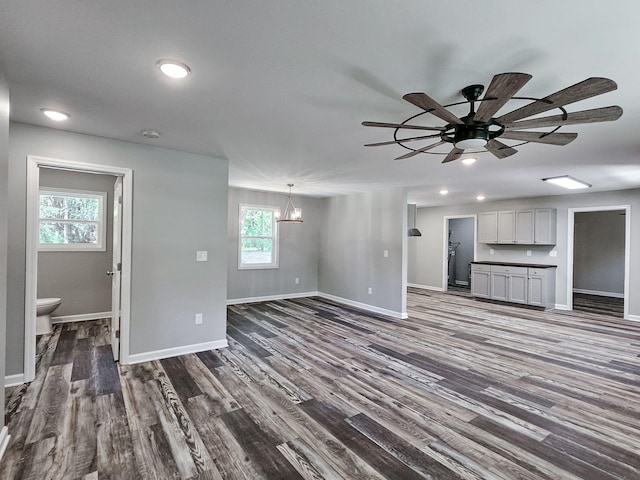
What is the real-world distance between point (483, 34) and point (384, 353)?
11.4ft

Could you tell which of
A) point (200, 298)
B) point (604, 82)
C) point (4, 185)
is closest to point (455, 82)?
point (604, 82)

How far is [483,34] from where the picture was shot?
1.60m

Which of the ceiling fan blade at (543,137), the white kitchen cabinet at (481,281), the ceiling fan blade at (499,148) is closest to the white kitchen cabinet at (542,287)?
the white kitchen cabinet at (481,281)

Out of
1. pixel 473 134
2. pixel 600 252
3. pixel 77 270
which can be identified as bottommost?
pixel 77 270

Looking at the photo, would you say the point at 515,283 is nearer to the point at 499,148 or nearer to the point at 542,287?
the point at 542,287

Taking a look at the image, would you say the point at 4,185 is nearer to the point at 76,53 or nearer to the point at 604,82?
the point at 76,53

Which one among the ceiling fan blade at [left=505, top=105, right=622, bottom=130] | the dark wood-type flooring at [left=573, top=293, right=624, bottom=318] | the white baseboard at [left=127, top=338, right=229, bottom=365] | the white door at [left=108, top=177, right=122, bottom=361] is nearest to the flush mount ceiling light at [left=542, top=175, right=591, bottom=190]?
the dark wood-type flooring at [left=573, top=293, right=624, bottom=318]

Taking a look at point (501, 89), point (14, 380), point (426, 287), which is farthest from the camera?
point (426, 287)

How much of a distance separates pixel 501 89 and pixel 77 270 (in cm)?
635

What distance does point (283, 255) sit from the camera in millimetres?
7562

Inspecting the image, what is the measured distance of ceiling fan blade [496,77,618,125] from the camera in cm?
149

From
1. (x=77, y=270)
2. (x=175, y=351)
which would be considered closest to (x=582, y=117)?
(x=175, y=351)

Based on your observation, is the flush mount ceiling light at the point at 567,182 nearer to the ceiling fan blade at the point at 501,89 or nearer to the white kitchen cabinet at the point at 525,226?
the white kitchen cabinet at the point at 525,226

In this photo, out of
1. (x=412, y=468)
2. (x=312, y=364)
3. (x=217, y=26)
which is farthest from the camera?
(x=312, y=364)
